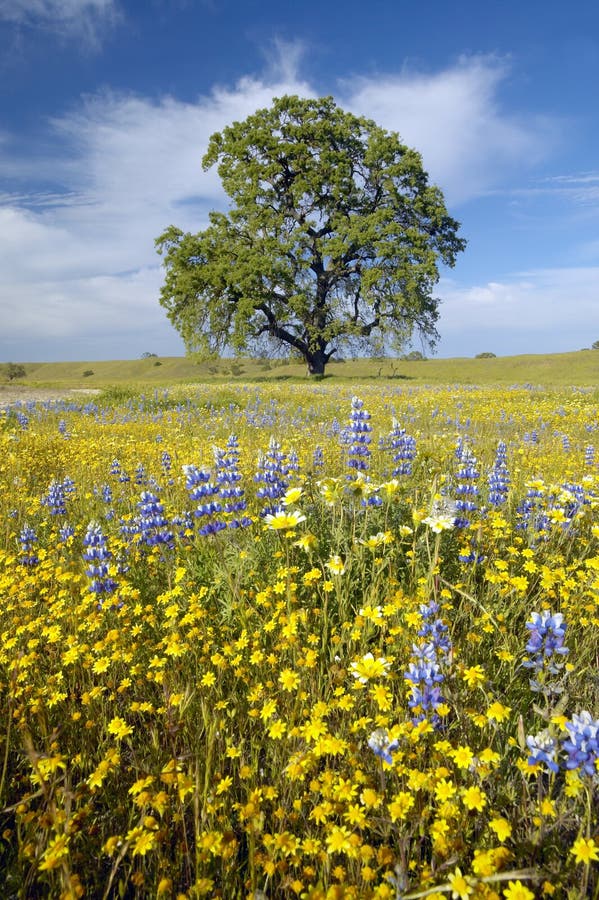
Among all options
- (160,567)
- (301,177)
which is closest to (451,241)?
(301,177)

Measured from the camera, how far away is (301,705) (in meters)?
2.28

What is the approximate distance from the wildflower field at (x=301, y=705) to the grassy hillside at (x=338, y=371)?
2221 centimetres

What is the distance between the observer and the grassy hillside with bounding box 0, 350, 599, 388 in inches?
1262

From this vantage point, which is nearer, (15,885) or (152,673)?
(15,885)

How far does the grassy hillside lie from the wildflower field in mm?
22209

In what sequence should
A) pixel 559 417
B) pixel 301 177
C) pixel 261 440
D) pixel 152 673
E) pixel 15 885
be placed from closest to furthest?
1. pixel 15 885
2. pixel 152 673
3. pixel 261 440
4. pixel 559 417
5. pixel 301 177

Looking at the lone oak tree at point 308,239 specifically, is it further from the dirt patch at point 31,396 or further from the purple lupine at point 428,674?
the purple lupine at point 428,674

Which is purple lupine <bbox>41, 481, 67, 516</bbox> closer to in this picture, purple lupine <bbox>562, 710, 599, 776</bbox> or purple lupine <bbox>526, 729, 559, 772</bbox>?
purple lupine <bbox>526, 729, 559, 772</bbox>

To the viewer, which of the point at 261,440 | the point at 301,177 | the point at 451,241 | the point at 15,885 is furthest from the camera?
the point at 451,241

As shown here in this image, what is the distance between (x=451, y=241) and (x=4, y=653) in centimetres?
3705

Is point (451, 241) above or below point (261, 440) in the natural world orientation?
above

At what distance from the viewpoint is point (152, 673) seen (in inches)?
102

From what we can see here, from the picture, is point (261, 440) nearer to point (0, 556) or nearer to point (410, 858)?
point (0, 556)

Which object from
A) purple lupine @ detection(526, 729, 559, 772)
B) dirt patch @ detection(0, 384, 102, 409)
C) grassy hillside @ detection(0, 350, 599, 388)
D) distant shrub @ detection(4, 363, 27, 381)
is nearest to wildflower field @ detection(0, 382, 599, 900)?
purple lupine @ detection(526, 729, 559, 772)
